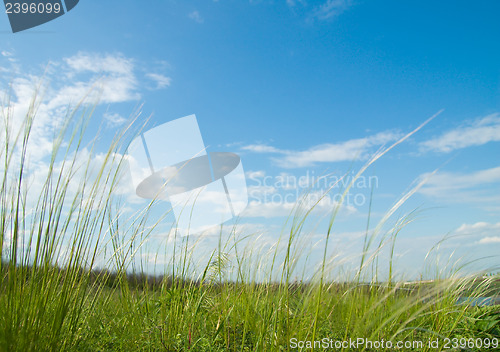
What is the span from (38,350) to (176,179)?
6.06 ft

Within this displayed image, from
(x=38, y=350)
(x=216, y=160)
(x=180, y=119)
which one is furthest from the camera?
(x=216, y=160)

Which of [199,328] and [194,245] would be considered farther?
[194,245]

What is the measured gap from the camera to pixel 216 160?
3957 millimetres

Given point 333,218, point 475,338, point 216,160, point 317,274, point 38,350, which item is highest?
point 216,160

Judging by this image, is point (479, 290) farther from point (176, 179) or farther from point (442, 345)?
point (176, 179)

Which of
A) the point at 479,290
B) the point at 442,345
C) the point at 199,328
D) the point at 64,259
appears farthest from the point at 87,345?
the point at 479,290

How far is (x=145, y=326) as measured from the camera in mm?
2539

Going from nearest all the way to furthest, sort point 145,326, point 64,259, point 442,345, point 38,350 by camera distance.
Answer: point 38,350 → point 64,259 → point 442,345 → point 145,326

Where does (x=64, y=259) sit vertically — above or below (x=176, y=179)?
below

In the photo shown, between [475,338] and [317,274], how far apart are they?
5.99 ft

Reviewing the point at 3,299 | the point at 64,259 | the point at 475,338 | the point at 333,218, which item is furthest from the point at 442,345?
the point at 3,299

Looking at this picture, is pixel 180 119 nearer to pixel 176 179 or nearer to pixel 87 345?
pixel 176 179

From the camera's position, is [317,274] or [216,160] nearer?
[317,274]

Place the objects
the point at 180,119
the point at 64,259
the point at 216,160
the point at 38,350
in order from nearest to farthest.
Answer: the point at 38,350 < the point at 64,259 < the point at 180,119 < the point at 216,160
